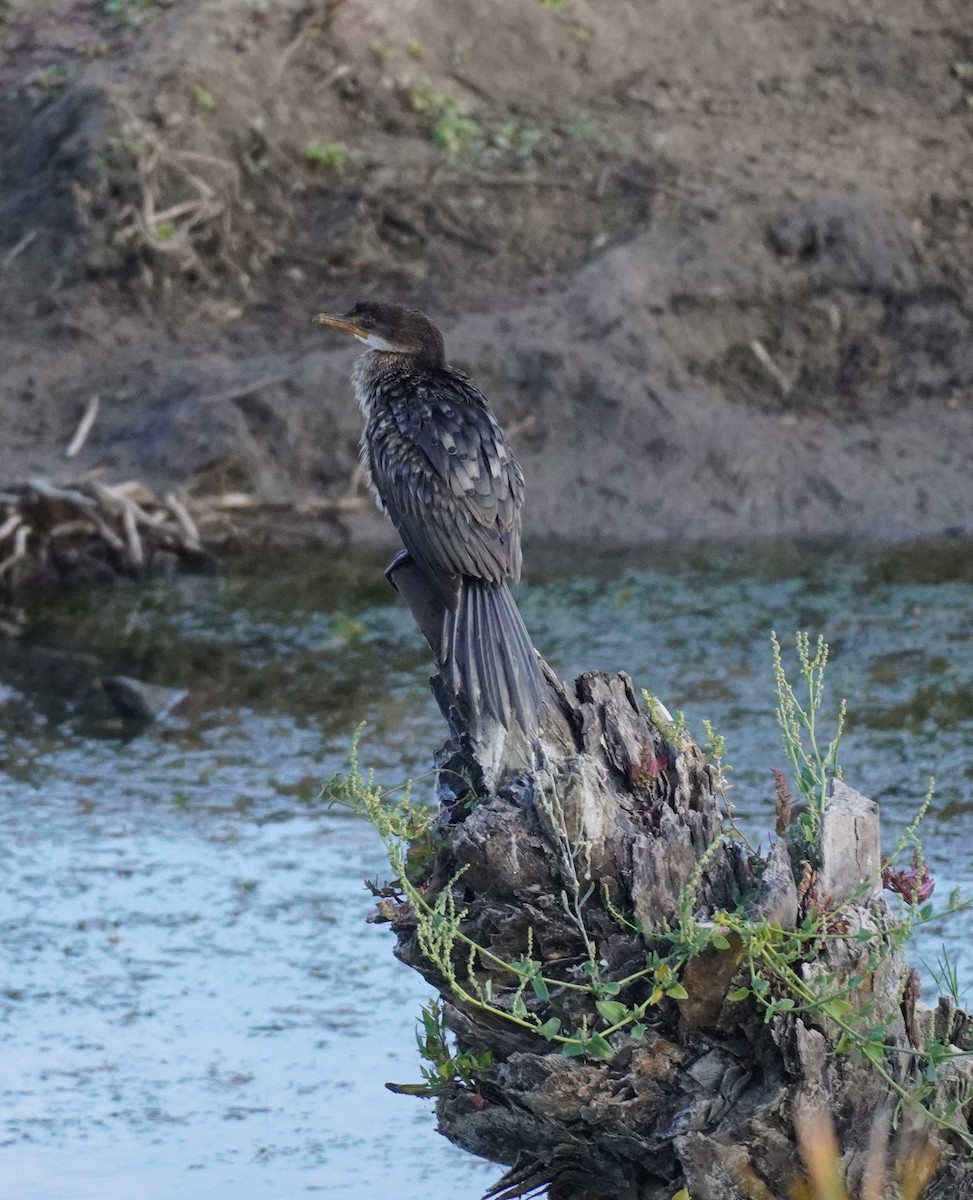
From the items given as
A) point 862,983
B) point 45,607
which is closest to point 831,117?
point 45,607

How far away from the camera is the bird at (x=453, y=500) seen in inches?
163

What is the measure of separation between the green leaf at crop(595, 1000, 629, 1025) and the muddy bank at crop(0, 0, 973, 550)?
657cm

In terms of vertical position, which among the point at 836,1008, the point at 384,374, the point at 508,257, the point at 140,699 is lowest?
the point at 140,699

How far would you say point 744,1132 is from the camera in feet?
10.3

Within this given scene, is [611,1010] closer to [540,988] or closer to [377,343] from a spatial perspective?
[540,988]

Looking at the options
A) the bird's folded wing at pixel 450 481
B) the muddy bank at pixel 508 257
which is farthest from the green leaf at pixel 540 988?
the muddy bank at pixel 508 257

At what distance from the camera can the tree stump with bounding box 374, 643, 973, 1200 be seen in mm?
3104

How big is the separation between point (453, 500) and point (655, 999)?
76.4 inches

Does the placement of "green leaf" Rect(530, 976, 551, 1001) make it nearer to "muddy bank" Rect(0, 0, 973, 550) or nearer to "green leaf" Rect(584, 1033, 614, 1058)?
"green leaf" Rect(584, 1033, 614, 1058)

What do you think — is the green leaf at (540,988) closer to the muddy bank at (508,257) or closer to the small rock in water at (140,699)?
the small rock in water at (140,699)

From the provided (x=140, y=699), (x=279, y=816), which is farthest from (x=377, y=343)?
(x=140, y=699)

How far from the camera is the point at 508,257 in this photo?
1095 cm

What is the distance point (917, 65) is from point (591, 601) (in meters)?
5.65

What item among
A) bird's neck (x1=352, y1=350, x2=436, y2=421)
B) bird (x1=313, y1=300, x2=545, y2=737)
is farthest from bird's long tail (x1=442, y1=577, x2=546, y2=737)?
bird's neck (x1=352, y1=350, x2=436, y2=421)
